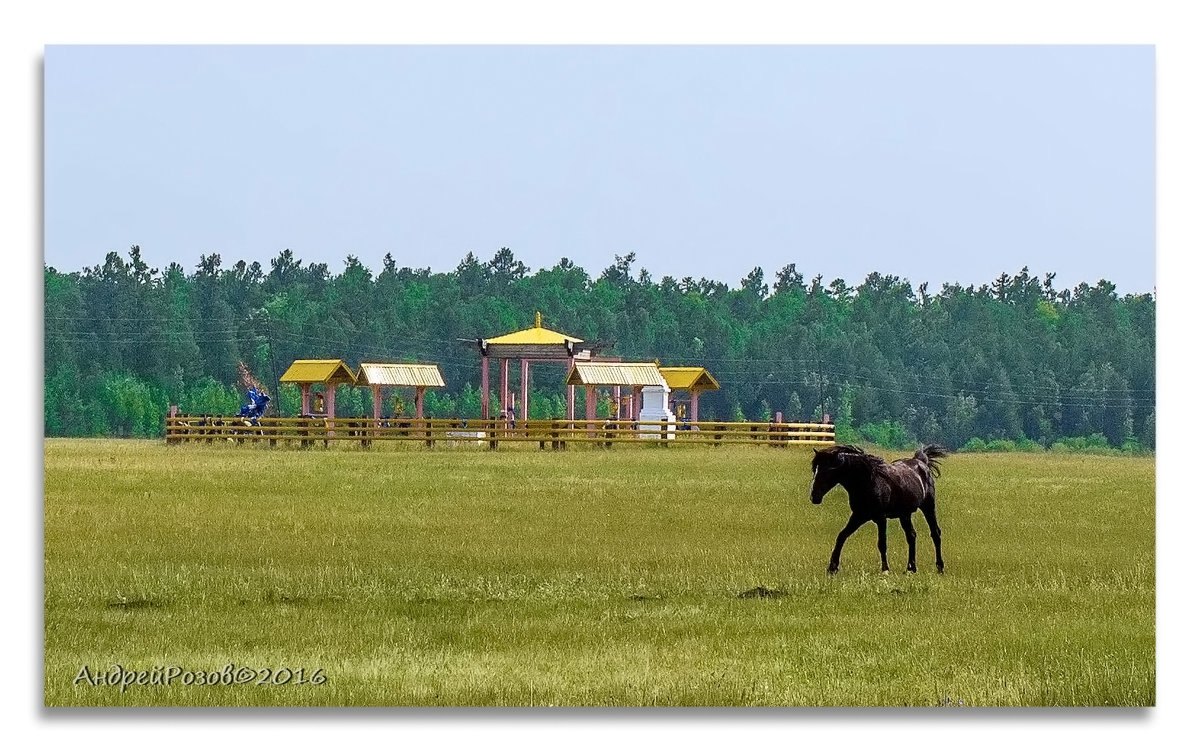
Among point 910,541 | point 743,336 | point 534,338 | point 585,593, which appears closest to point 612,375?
point 534,338

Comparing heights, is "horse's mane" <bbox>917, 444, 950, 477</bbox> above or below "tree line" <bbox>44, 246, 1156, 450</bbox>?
below

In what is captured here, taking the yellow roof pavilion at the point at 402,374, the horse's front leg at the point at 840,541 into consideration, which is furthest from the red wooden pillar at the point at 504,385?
the horse's front leg at the point at 840,541

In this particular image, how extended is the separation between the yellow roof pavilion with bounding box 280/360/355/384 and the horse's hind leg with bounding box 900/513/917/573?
47.8ft

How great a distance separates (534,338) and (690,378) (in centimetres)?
631

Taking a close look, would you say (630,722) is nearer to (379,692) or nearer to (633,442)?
(379,692)

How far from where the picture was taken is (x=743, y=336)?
18.4 m

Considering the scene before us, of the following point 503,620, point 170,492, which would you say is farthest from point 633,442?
point 503,620

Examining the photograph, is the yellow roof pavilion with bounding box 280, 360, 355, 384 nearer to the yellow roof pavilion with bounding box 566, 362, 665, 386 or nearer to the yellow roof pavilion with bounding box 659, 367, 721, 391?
the yellow roof pavilion with bounding box 566, 362, 665, 386

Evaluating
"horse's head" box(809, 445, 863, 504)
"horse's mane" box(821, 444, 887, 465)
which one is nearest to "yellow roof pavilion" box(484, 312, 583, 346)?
"horse's mane" box(821, 444, 887, 465)

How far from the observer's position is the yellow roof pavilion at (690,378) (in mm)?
21297

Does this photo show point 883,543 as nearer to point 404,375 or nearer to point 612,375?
point 612,375

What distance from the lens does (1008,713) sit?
1172 cm

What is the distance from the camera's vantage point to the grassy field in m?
11.8
